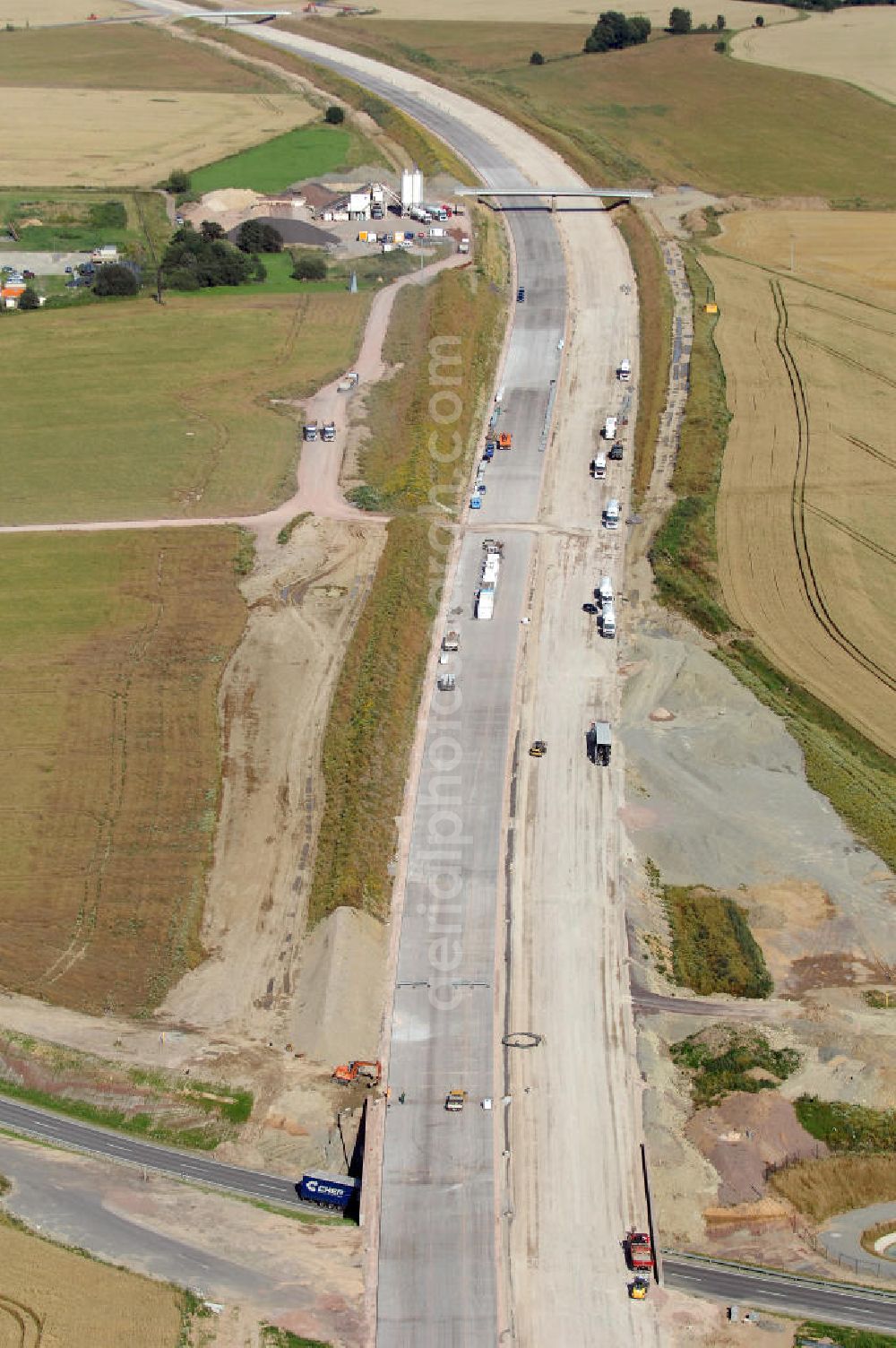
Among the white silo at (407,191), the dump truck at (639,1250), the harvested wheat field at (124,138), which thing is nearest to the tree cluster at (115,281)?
the white silo at (407,191)

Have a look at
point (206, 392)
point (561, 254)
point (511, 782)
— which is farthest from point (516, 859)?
point (561, 254)

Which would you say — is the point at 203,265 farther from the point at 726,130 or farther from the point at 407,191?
the point at 726,130

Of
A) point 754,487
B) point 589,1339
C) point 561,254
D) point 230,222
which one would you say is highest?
point 230,222

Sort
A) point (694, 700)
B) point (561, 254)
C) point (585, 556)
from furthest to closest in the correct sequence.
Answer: point (561, 254)
point (585, 556)
point (694, 700)

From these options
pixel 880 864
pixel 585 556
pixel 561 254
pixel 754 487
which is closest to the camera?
pixel 880 864

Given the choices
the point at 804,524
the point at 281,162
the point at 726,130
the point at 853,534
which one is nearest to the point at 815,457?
the point at 804,524

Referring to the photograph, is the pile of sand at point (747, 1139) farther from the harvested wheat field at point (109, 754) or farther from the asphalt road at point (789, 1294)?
the harvested wheat field at point (109, 754)

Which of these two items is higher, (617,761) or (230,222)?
(230,222)

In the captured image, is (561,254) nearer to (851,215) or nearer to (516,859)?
(851,215)

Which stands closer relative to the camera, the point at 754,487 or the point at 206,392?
the point at 754,487
